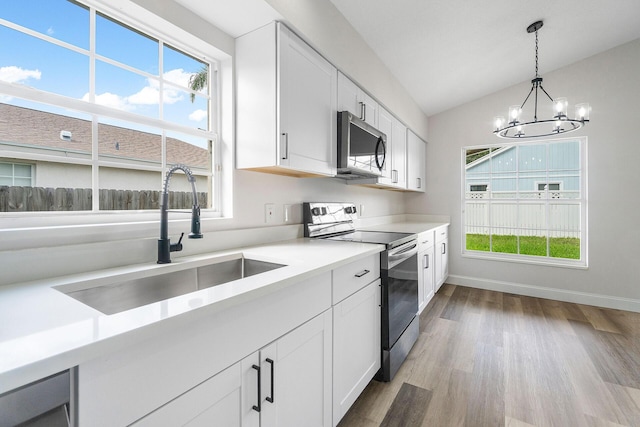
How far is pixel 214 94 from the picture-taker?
1.74 metres

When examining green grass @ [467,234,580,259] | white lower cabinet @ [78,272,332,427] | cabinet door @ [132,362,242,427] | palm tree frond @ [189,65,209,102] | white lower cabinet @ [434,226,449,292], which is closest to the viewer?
white lower cabinet @ [78,272,332,427]

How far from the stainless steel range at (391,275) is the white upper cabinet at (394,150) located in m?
0.59

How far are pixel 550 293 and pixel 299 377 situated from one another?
3921 mm

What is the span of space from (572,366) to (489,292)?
185 centimetres

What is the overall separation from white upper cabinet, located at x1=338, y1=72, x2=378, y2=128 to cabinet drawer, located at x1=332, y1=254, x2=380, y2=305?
107 cm

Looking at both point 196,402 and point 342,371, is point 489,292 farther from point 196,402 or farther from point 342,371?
point 196,402

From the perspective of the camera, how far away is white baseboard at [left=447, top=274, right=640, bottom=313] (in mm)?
3327

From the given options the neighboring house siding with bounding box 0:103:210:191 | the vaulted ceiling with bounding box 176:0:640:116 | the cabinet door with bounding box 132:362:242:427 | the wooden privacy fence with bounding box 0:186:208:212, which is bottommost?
the cabinet door with bounding box 132:362:242:427

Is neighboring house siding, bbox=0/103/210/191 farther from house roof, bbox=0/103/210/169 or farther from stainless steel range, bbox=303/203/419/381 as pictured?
stainless steel range, bbox=303/203/419/381

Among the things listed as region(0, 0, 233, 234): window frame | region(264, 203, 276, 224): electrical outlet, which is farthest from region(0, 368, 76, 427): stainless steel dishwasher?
region(264, 203, 276, 224): electrical outlet

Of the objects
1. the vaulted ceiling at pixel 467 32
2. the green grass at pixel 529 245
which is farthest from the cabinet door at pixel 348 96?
the green grass at pixel 529 245

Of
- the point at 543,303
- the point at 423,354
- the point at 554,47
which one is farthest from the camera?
the point at 543,303

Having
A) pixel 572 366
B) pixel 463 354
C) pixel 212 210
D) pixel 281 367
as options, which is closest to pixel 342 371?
pixel 281 367

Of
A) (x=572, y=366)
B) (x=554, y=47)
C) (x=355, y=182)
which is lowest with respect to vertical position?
(x=572, y=366)
